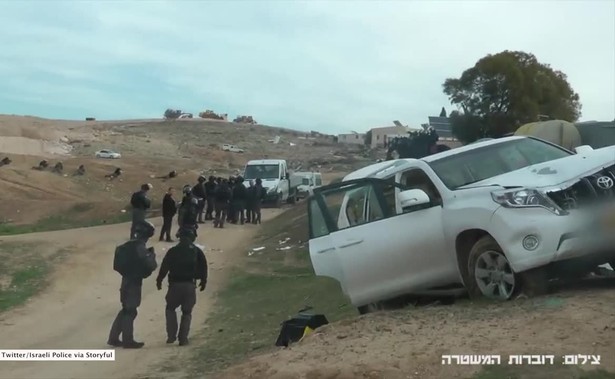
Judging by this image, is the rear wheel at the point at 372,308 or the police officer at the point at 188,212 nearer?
the rear wheel at the point at 372,308

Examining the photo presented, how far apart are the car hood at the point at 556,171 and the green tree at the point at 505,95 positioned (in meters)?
43.1

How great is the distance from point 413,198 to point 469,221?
0.64 metres

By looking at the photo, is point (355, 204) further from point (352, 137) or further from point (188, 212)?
point (352, 137)

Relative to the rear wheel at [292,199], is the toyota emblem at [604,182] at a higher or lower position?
higher

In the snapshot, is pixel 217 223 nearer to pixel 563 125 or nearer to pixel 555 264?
pixel 563 125

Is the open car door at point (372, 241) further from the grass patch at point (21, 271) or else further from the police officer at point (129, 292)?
the grass patch at point (21, 271)

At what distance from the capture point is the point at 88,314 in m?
14.9

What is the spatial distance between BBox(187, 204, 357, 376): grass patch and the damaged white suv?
159 cm

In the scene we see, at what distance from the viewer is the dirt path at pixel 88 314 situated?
1018 cm

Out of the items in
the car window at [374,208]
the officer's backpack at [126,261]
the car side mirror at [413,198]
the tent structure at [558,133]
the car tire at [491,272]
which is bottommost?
the officer's backpack at [126,261]

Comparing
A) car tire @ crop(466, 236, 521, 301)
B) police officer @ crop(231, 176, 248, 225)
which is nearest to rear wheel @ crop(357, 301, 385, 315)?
car tire @ crop(466, 236, 521, 301)

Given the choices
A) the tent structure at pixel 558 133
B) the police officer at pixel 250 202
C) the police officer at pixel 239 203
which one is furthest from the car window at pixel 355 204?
the police officer at pixel 250 202

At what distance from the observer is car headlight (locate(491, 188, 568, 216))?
845 centimetres

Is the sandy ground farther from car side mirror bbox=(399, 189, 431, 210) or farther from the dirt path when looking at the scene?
the dirt path
